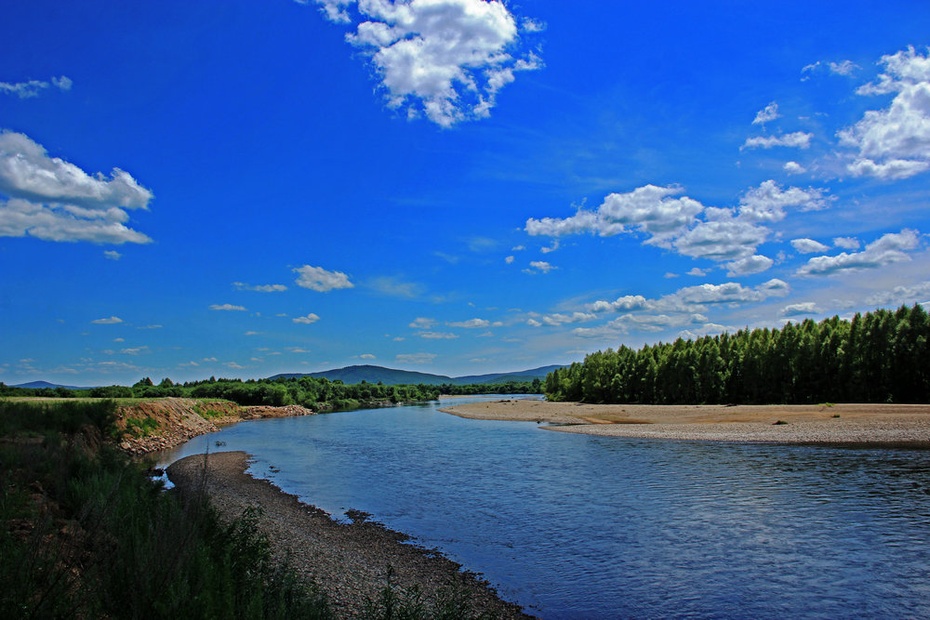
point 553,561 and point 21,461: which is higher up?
point 21,461

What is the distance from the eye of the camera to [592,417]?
78.1 m

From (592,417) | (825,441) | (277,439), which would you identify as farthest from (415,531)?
(592,417)

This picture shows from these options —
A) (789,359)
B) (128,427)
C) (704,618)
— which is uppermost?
(789,359)

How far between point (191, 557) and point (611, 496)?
832 inches

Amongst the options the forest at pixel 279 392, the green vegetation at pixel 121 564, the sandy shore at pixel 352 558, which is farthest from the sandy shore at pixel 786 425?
the forest at pixel 279 392

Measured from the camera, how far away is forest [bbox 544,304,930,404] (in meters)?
63.6

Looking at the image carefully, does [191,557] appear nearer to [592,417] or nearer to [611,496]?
[611,496]

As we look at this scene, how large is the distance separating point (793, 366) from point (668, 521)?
217 ft

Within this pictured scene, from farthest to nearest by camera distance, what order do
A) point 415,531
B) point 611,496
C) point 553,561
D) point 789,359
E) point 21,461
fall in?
point 789,359, point 611,496, point 415,531, point 553,561, point 21,461

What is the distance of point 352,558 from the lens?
16312 mm

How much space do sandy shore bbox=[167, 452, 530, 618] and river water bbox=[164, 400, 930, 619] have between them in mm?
1037

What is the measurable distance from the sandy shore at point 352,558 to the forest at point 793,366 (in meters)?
67.8

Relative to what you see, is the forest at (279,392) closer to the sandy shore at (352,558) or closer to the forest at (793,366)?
the sandy shore at (352,558)

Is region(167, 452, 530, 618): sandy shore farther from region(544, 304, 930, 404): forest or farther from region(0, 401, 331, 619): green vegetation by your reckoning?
region(544, 304, 930, 404): forest
